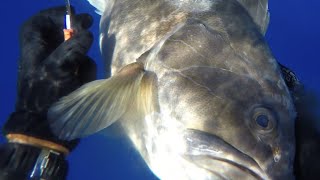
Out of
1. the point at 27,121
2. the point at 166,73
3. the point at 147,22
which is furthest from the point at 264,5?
the point at 27,121

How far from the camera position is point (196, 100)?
9.20ft

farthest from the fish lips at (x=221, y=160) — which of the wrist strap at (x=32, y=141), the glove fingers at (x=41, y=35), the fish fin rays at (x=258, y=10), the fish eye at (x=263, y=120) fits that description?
the glove fingers at (x=41, y=35)

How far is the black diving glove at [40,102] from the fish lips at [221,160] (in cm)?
128

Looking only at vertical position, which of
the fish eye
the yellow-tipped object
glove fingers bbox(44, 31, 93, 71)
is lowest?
the fish eye

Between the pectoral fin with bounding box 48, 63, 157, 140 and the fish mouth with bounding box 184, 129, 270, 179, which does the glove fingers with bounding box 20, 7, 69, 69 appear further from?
the fish mouth with bounding box 184, 129, 270, 179

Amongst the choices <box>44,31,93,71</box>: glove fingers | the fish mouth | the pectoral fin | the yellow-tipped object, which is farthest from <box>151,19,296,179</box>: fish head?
the yellow-tipped object

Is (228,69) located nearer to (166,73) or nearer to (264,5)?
(166,73)

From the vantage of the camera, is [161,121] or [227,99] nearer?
[227,99]

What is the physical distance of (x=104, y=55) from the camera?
4.11 metres

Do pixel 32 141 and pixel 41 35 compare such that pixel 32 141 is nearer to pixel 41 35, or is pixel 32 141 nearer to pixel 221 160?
pixel 41 35

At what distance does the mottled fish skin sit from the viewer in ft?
8.45

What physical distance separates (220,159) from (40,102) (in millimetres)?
1678

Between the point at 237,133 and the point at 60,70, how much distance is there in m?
1.64

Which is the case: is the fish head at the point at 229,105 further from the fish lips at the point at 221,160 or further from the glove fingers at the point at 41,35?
the glove fingers at the point at 41,35
